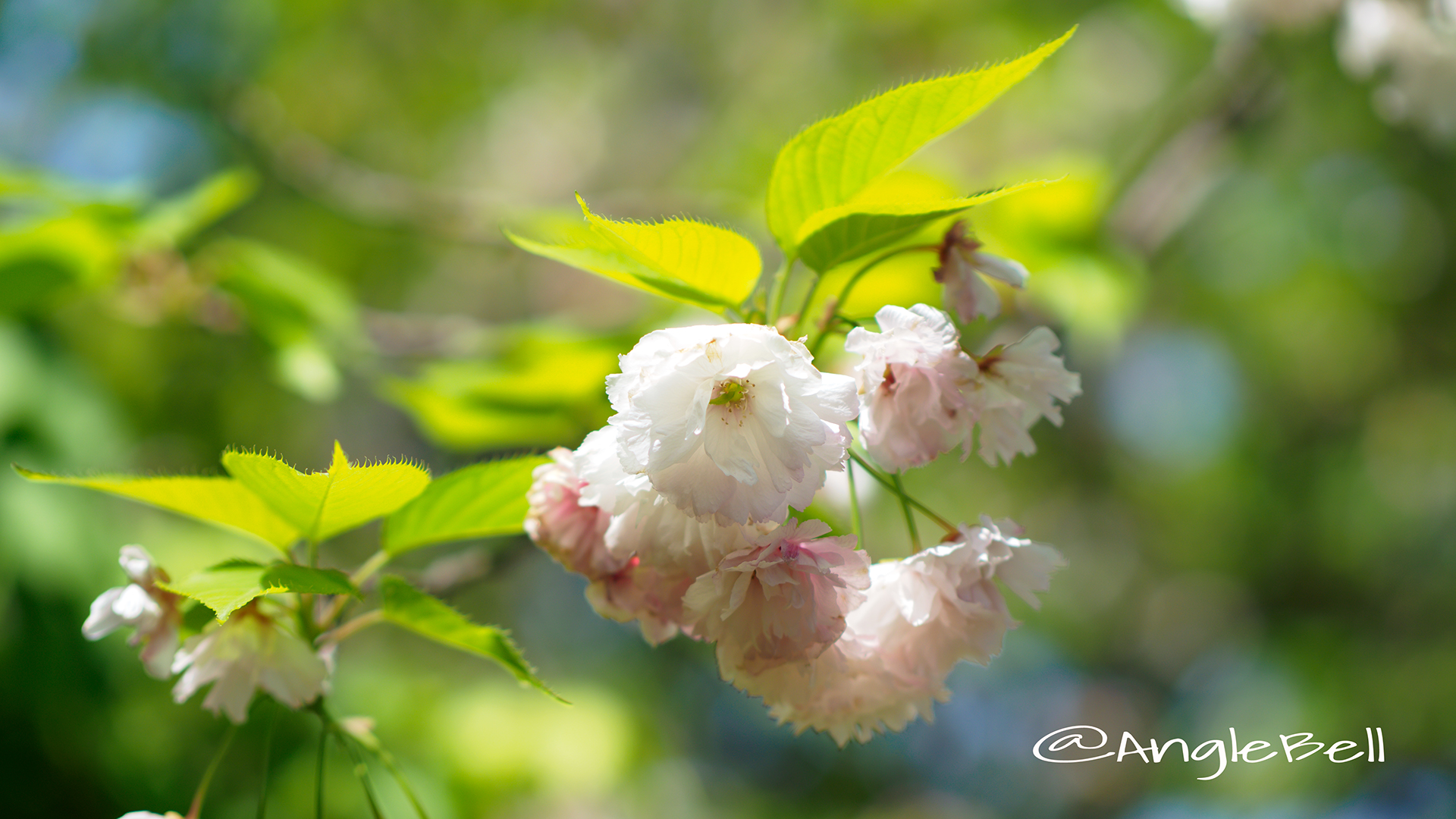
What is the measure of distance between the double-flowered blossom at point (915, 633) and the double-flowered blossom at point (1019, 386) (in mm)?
83

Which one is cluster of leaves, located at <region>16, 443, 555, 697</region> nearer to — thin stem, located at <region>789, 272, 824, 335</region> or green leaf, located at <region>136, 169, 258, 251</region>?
thin stem, located at <region>789, 272, 824, 335</region>

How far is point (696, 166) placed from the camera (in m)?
4.21

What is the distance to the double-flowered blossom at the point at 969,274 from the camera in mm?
777

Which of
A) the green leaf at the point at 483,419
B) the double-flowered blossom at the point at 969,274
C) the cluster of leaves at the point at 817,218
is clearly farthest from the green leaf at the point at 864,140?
the green leaf at the point at 483,419

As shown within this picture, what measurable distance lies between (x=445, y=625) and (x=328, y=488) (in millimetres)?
172

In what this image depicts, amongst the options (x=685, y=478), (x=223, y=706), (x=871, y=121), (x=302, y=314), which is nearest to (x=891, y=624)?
(x=685, y=478)

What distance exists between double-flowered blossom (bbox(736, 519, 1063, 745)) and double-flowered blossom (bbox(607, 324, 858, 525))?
0.54ft

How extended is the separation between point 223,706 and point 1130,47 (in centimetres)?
522

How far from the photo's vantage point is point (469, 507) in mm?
858

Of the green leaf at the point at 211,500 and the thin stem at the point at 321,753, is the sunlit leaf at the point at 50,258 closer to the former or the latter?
the green leaf at the point at 211,500

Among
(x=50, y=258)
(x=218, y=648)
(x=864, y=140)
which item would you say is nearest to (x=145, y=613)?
(x=218, y=648)

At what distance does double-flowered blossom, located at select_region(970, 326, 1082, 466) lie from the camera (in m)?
0.74

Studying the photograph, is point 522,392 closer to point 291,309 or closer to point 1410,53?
point 291,309

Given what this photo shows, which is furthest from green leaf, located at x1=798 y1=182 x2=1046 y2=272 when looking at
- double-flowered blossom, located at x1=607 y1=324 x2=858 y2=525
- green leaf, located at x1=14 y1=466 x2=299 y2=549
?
green leaf, located at x1=14 y1=466 x2=299 y2=549
